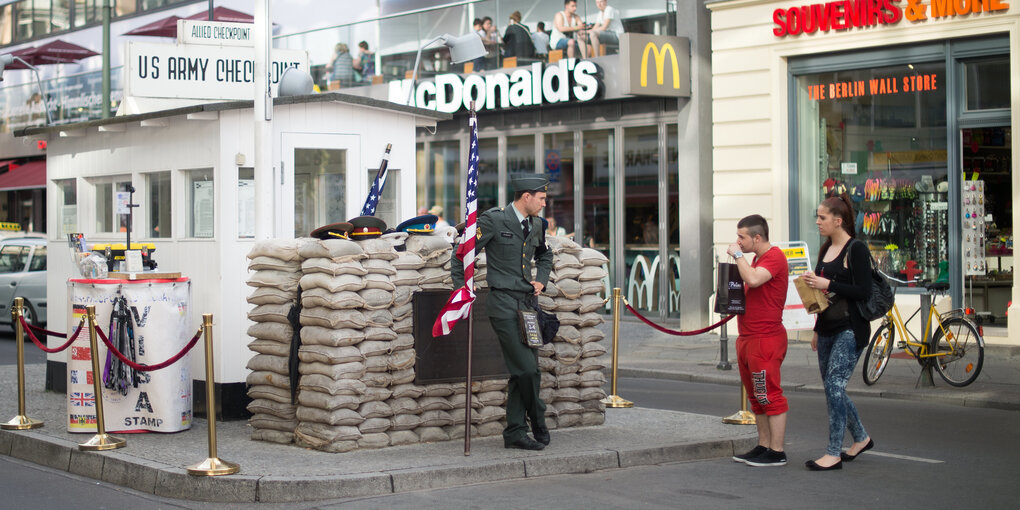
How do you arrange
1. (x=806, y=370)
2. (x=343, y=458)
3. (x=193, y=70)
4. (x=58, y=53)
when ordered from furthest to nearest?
(x=58, y=53) → (x=806, y=370) → (x=193, y=70) → (x=343, y=458)

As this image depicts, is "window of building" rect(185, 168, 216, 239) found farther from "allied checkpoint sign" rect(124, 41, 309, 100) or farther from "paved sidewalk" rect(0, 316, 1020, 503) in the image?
"paved sidewalk" rect(0, 316, 1020, 503)

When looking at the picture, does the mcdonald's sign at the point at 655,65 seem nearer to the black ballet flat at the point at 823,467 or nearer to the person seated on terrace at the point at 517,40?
the person seated on terrace at the point at 517,40

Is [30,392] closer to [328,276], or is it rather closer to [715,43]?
[328,276]

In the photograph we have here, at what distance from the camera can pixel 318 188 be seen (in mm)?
10188

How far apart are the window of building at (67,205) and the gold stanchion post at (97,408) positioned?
333cm

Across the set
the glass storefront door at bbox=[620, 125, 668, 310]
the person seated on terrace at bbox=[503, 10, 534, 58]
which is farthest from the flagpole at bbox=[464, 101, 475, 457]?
the person seated on terrace at bbox=[503, 10, 534, 58]

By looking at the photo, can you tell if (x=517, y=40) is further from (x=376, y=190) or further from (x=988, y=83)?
(x=376, y=190)

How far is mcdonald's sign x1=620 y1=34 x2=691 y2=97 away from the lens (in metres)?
17.8

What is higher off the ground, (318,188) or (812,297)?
(318,188)

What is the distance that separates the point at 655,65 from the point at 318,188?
9268 mm

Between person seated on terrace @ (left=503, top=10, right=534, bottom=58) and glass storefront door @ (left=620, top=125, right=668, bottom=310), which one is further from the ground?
person seated on terrace @ (left=503, top=10, right=534, bottom=58)

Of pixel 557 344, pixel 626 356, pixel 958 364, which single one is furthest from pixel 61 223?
pixel 958 364

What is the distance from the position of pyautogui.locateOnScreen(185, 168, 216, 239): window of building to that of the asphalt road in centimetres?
243

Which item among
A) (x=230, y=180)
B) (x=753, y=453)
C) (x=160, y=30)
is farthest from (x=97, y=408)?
(x=160, y=30)
